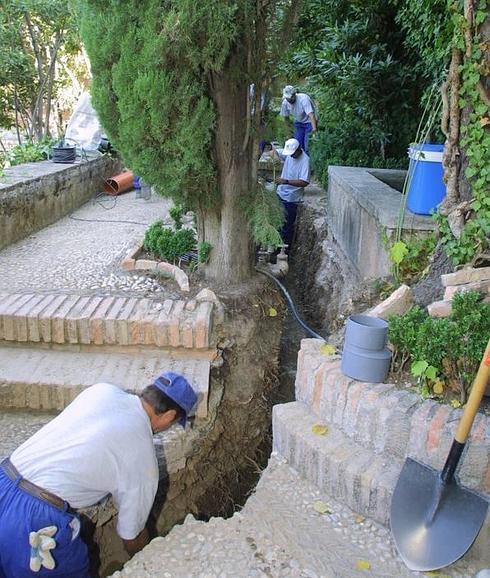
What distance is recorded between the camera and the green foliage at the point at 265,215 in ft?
14.3

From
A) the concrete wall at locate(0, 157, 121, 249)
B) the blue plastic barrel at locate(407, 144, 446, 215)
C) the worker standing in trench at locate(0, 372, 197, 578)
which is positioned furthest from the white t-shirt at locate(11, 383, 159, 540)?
the concrete wall at locate(0, 157, 121, 249)

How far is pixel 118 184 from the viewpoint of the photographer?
8.91m

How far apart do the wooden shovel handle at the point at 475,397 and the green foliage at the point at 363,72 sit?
6.00 m

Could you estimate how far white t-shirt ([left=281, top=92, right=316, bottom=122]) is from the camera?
7906mm

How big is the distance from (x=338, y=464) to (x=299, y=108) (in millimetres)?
6492

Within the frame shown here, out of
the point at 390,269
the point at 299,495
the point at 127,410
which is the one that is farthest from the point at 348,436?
the point at 390,269

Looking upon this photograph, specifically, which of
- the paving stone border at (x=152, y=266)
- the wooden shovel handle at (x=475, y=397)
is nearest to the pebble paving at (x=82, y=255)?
the paving stone border at (x=152, y=266)

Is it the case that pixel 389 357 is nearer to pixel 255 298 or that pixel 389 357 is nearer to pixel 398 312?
pixel 398 312

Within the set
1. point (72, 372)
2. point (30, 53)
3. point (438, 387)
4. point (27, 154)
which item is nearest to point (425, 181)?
point (438, 387)

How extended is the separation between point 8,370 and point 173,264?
6.14 feet

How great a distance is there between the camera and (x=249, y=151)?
14.9ft

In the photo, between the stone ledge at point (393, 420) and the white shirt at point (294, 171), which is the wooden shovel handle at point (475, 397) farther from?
the white shirt at point (294, 171)

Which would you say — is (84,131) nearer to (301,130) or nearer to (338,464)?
(301,130)

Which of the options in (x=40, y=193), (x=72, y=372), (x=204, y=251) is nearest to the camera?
(x=72, y=372)
